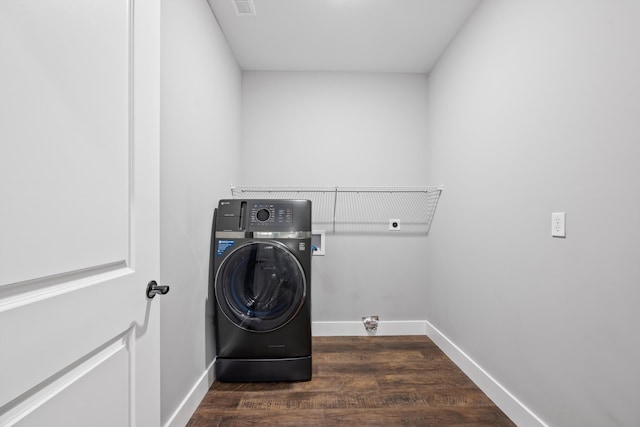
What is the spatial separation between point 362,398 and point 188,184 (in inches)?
62.2

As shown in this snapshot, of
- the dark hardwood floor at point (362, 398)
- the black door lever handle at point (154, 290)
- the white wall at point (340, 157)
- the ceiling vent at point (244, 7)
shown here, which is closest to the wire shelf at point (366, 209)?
the white wall at point (340, 157)

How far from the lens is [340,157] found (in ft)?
9.77

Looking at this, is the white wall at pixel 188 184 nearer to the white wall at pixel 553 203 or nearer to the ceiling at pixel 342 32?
the ceiling at pixel 342 32

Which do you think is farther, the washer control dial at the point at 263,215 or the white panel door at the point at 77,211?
the washer control dial at the point at 263,215

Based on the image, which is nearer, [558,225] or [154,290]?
[154,290]

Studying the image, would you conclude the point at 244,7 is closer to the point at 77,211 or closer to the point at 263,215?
the point at 263,215

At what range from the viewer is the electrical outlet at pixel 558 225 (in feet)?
4.50

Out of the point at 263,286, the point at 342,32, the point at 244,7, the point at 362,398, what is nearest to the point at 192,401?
the point at 263,286

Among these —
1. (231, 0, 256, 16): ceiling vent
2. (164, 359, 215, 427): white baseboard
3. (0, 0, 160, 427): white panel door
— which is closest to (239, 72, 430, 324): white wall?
(231, 0, 256, 16): ceiling vent

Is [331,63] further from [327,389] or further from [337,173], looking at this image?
[327,389]

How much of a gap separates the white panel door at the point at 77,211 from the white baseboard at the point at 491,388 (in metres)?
1.71

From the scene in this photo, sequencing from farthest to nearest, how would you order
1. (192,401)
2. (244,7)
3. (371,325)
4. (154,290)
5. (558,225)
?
1. (371,325)
2. (244,7)
3. (192,401)
4. (558,225)
5. (154,290)

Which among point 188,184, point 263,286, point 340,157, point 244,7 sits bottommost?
point 263,286

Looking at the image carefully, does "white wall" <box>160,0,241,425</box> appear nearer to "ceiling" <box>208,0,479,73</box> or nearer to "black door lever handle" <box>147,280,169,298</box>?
"ceiling" <box>208,0,479,73</box>
